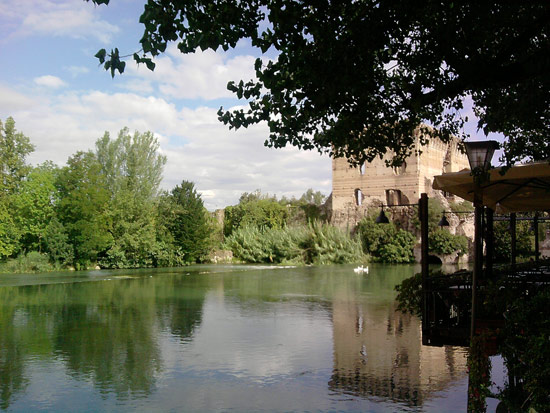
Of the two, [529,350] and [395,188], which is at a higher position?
[395,188]

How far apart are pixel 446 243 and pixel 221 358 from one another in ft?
91.0

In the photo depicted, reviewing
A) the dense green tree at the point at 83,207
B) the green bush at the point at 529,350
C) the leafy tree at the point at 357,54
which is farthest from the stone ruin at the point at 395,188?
the green bush at the point at 529,350

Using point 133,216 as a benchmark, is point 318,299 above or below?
below

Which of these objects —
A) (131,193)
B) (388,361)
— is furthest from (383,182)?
(388,361)

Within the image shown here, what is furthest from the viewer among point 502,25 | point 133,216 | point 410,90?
point 133,216

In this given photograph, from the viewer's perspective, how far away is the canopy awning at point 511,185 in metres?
5.16

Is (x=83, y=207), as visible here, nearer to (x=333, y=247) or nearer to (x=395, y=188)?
(x=333, y=247)

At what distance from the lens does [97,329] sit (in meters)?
10.5

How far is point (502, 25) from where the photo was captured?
17.8 feet

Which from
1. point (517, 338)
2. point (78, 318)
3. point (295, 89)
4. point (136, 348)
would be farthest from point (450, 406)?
point (78, 318)

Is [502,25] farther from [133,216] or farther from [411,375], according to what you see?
[133,216]

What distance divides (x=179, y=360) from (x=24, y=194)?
2486 centimetres

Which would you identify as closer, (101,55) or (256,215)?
(101,55)

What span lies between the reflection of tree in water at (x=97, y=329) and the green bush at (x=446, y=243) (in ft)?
63.5
